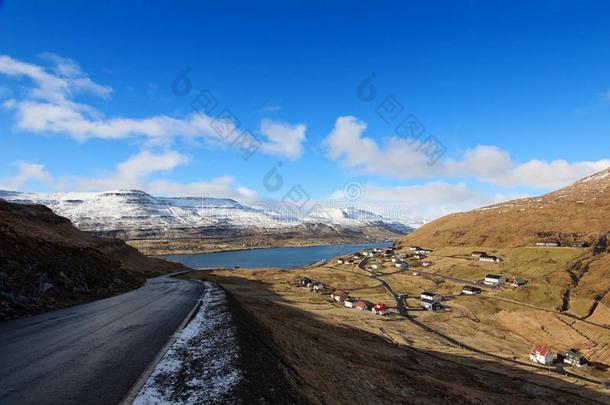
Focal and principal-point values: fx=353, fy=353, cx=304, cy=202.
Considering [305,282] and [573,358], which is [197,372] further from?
[305,282]

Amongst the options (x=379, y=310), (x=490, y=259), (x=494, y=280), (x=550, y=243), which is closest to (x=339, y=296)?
(x=379, y=310)

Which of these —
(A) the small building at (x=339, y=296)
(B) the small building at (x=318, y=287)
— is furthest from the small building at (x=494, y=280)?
(B) the small building at (x=318, y=287)

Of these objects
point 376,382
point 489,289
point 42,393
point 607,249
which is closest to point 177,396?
point 42,393

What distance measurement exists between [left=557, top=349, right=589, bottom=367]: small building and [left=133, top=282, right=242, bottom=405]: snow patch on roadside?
79421 mm

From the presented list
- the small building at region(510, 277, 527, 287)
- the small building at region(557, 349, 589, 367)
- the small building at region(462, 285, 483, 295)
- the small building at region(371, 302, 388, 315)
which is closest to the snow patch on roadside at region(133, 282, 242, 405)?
the small building at region(557, 349, 589, 367)

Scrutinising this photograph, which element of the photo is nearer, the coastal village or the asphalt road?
the asphalt road

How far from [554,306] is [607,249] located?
64.0m

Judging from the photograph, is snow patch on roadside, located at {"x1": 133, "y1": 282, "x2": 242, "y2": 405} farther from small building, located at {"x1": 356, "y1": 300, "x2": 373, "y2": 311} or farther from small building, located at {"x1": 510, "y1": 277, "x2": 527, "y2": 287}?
small building, located at {"x1": 510, "y1": 277, "x2": 527, "y2": 287}

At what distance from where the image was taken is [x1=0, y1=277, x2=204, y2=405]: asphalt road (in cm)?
1012

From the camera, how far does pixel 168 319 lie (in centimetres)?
2262

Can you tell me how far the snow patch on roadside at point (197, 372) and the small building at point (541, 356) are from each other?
7136cm

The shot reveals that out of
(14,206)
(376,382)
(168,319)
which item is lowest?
(376,382)

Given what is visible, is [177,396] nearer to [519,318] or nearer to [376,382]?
[376,382]

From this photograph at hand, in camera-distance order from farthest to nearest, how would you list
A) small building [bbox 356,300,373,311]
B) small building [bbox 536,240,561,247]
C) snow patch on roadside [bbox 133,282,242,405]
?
1. small building [bbox 536,240,561,247]
2. small building [bbox 356,300,373,311]
3. snow patch on roadside [bbox 133,282,242,405]
